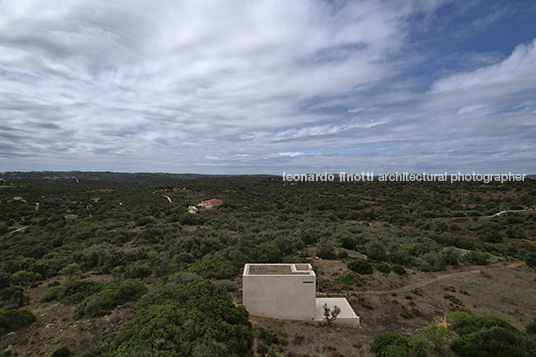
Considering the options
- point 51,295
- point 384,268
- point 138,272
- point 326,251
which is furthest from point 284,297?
point 51,295

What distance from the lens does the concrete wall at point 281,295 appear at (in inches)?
424

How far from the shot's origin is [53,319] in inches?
399

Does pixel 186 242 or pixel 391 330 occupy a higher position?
pixel 186 242

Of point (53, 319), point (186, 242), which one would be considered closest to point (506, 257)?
point (186, 242)

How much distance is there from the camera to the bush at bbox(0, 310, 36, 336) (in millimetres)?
9234

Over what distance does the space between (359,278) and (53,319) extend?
15803 mm

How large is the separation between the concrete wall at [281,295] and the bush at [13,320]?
868 cm

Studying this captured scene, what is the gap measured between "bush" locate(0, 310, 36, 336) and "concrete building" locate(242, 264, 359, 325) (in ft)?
28.4

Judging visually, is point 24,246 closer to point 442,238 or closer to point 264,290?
point 264,290

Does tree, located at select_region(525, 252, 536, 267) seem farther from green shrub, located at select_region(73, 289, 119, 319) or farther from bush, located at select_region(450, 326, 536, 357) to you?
green shrub, located at select_region(73, 289, 119, 319)

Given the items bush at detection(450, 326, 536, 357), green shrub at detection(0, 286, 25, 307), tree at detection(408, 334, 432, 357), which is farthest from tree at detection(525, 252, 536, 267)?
green shrub at detection(0, 286, 25, 307)

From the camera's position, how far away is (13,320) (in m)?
9.47

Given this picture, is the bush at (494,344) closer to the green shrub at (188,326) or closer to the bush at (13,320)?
the green shrub at (188,326)

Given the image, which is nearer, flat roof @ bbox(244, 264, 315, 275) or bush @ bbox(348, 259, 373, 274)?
flat roof @ bbox(244, 264, 315, 275)
